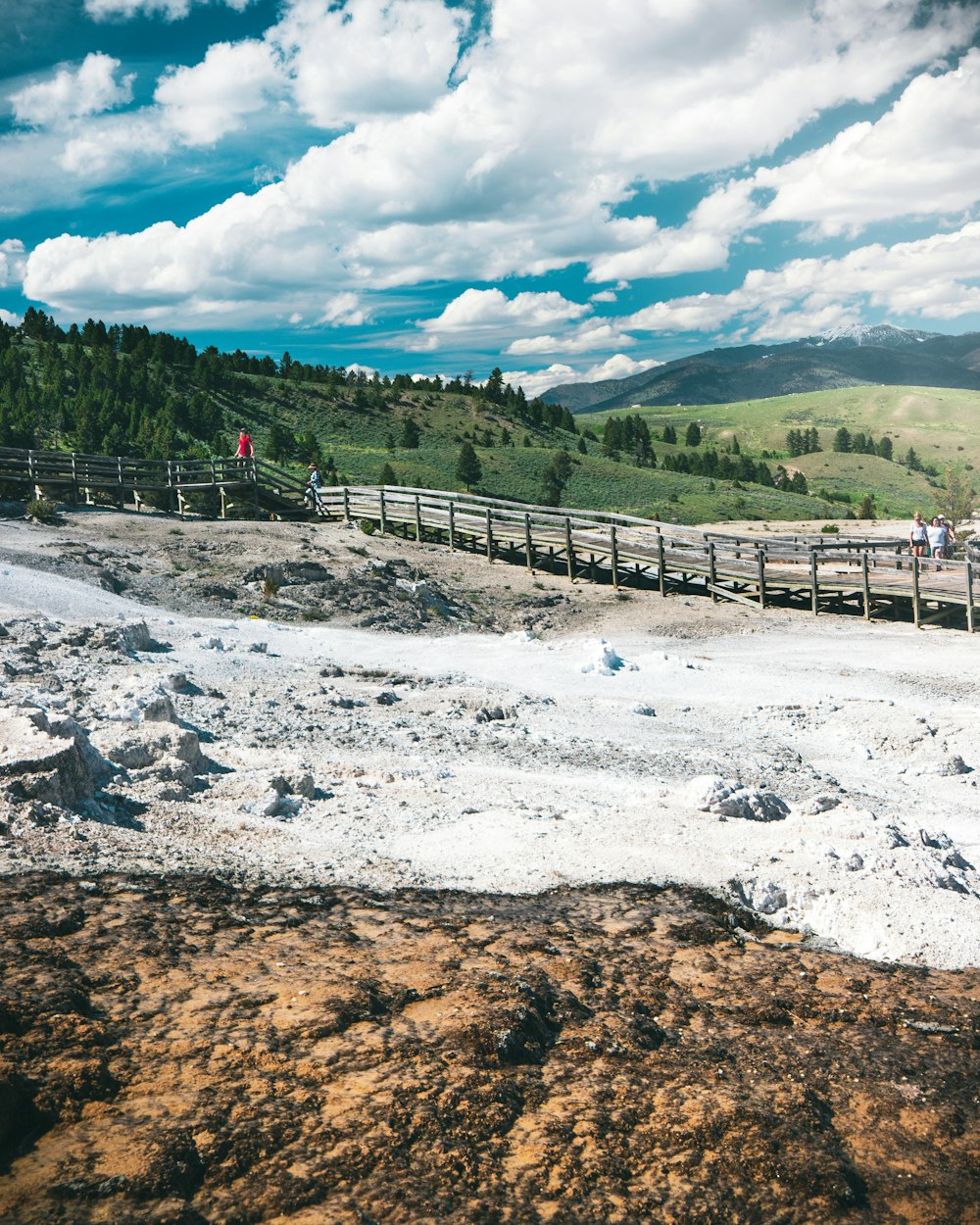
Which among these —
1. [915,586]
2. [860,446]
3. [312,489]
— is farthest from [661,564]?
[860,446]

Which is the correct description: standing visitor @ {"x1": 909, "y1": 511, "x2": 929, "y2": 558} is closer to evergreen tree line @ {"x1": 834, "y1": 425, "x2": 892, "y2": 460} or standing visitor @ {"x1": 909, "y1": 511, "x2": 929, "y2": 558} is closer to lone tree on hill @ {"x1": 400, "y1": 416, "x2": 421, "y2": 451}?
lone tree on hill @ {"x1": 400, "y1": 416, "x2": 421, "y2": 451}

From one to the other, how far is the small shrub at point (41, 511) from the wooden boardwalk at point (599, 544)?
6.02 feet

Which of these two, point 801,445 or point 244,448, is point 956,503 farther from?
point 801,445

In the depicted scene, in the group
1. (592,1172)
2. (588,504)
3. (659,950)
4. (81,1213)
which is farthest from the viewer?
(588,504)

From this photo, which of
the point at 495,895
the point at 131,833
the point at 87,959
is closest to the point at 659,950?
the point at 495,895

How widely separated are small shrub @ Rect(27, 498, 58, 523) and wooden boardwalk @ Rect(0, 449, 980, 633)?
6.02 feet

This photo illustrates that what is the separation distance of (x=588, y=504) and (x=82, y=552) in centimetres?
5519

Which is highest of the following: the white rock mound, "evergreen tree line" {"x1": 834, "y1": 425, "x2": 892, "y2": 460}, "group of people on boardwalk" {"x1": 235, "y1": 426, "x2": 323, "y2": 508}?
"evergreen tree line" {"x1": 834, "y1": 425, "x2": 892, "y2": 460}

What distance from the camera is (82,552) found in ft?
71.9

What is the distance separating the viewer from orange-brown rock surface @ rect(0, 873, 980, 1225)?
362cm

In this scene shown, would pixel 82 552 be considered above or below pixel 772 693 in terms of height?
above

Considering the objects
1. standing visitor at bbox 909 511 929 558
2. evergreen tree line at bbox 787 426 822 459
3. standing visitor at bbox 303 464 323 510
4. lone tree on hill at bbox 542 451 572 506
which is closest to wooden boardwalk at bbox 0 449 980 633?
standing visitor at bbox 303 464 323 510

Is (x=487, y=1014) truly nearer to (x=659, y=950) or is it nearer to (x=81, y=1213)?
(x=659, y=950)

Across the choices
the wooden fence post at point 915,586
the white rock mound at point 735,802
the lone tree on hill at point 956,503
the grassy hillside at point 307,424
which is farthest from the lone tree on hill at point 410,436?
the white rock mound at point 735,802
